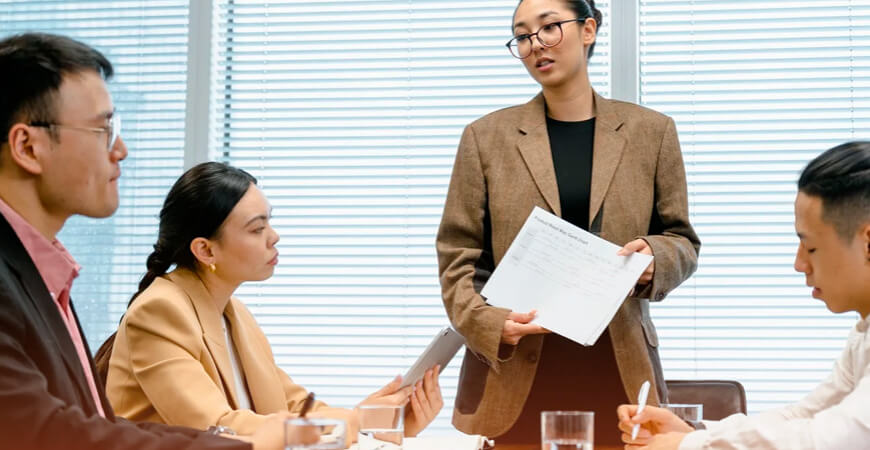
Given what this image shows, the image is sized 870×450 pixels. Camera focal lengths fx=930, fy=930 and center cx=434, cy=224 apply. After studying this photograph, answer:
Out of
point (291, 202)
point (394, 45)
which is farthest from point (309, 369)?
point (394, 45)

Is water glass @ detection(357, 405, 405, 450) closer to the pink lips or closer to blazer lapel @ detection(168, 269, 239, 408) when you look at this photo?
blazer lapel @ detection(168, 269, 239, 408)

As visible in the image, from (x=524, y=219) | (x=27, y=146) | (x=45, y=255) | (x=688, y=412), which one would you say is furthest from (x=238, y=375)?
(x=688, y=412)

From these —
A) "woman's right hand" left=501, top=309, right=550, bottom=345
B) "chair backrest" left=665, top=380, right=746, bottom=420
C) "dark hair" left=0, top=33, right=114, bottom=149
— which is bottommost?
"chair backrest" left=665, top=380, right=746, bottom=420

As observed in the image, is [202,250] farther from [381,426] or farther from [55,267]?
[381,426]

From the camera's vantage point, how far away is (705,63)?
352cm

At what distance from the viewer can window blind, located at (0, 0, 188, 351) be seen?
3828mm

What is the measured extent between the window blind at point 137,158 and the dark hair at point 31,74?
7.98 ft

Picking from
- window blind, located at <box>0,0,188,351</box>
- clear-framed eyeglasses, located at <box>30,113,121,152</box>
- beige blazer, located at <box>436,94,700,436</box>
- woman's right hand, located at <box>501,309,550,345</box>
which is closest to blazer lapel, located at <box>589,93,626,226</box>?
beige blazer, located at <box>436,94,700,436</box>

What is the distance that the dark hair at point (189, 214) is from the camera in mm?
2266

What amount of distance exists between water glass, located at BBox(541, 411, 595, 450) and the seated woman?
1.98 feet

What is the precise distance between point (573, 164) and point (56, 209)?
137 cm

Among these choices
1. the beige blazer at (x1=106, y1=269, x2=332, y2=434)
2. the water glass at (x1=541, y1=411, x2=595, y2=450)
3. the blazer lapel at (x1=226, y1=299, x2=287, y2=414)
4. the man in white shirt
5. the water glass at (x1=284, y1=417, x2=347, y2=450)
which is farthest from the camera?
the blazer lapel at (x1=226, y1=299, x2=287, y2=414)

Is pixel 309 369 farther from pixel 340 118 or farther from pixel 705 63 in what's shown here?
pixel 705 63

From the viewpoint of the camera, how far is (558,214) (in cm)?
234
